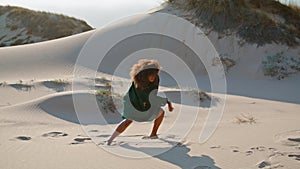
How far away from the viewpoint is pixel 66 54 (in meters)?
10.9

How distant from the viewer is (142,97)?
141 inches

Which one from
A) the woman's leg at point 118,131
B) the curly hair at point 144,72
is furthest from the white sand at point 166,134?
the curly hair at point 144,72

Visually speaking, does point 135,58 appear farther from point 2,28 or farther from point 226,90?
point 2,28

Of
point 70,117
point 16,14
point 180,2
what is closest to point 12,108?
point 70,117

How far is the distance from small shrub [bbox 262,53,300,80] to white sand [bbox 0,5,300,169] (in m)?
0.25

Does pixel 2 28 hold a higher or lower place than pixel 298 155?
higher

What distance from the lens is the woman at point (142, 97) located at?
139 inches

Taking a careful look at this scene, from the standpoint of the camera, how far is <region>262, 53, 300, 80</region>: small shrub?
25.9ft

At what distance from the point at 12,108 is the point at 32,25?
25.9m

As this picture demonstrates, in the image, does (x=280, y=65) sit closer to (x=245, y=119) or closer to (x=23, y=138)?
(x=245, y=119)

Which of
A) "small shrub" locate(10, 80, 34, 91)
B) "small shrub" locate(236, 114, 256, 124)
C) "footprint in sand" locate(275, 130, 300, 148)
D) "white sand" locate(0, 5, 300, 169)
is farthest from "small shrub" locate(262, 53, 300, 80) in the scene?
"small shrub" locate(10, 80, 34, 91)

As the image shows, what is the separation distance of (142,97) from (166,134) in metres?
0.65

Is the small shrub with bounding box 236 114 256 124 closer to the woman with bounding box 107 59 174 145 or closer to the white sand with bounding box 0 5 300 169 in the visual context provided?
the white sand with bounding box 0 5 300 169

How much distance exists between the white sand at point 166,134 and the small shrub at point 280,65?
253 mm
